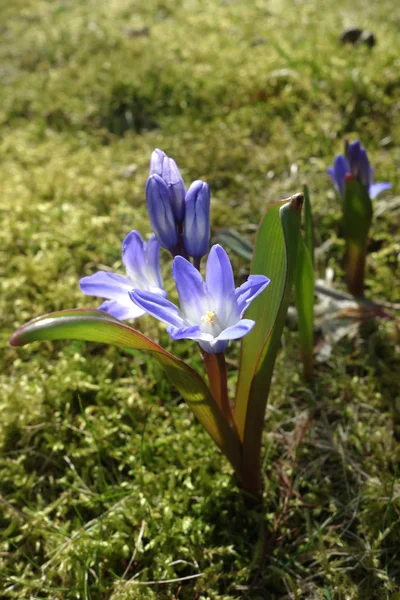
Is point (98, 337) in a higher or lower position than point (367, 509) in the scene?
higher

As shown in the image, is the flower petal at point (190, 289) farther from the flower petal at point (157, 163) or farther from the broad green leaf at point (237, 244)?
the broad green leaf at point (237, 244)

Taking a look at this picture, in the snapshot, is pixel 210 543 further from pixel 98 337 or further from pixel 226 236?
pixel 226 236

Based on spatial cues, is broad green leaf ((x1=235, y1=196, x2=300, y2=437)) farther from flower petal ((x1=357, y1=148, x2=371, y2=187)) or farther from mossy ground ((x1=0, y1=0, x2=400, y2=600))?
flower petal ((x1=357, y1=148, x2=371, y2=187))

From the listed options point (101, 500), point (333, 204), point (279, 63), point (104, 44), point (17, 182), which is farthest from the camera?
point (104, 44)

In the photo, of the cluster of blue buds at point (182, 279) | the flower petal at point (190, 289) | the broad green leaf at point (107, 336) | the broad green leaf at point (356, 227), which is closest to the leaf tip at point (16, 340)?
the broad green leaf at point (107, 336)

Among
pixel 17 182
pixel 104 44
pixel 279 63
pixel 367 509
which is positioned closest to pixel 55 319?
pixel 367 509

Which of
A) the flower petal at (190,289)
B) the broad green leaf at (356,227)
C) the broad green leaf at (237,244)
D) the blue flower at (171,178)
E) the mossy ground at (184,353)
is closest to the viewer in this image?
the flower petal at (190,289)

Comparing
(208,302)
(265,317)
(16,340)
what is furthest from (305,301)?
(16,340)
